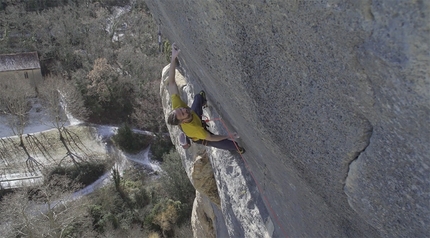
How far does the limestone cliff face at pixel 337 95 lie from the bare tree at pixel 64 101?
15.6 m

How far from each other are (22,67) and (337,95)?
21.5 m

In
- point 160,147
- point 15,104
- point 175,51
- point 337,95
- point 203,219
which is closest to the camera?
point 337,95

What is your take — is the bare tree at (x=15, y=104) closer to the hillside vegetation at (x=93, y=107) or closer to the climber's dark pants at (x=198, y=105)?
the hillside vegetation at (x=93, y=107)

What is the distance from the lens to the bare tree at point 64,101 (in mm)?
18297

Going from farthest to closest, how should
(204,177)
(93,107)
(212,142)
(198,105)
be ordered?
1. (93,107)
2. (204,177)
3. (198,105)
4. (212,142)

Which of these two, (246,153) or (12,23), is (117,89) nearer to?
(12,23)

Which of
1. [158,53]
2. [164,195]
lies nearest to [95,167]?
[164,195]

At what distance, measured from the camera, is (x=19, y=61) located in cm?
2106

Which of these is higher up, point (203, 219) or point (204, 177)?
point (204, 177)

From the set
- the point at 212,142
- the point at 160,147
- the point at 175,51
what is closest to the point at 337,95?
the point at 212,142

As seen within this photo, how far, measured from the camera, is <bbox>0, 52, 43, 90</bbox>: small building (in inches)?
810

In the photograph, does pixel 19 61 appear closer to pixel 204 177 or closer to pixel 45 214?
pixel 45 214

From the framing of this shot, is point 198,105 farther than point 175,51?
Yes

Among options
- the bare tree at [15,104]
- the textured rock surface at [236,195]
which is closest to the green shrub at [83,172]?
the bare tree at [15,104]
